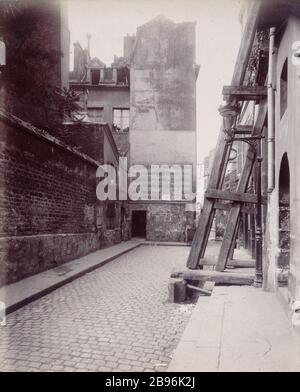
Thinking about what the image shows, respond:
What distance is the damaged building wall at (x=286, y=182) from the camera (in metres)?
4.52

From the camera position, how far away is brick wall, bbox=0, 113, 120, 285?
753 centimetres

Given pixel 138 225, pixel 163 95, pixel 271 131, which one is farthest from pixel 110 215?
pixel 271 131

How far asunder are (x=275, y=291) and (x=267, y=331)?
190 cm

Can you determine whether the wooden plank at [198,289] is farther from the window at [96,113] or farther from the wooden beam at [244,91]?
the window at [96,113]

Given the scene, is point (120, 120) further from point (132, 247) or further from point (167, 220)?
point (132, 247)

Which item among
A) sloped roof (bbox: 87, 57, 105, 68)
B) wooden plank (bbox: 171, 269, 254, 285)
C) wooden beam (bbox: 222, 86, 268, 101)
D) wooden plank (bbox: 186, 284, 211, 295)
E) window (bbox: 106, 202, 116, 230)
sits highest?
sloped roof (bbox: 87, 57, 105, 68)

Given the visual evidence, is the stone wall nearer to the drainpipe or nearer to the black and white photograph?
the black and white photograph

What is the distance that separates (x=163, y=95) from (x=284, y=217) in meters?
19.5

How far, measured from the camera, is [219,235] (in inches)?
948

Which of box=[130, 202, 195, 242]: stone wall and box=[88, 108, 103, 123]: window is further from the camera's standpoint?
box=[88, 108, 103, 123]: window

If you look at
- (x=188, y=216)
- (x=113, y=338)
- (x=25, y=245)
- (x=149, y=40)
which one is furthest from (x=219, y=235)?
(x=113, y=338)

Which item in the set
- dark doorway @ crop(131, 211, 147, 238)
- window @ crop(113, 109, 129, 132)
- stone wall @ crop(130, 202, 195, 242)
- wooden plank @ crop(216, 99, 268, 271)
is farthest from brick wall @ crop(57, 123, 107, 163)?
dark doorway @ crop(131, 211, 147, 238)

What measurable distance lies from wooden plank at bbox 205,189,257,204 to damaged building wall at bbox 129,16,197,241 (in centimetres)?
1638

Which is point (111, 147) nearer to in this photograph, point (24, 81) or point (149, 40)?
point (24, 81)
